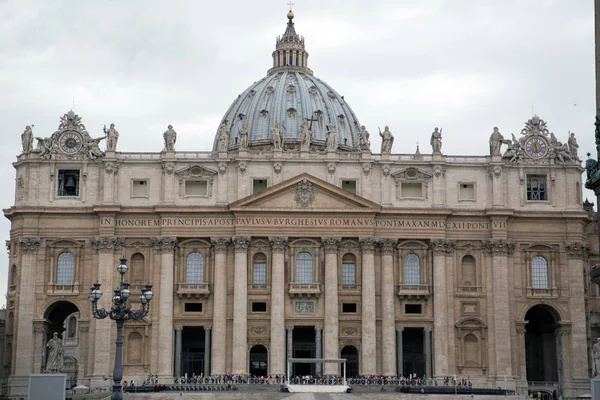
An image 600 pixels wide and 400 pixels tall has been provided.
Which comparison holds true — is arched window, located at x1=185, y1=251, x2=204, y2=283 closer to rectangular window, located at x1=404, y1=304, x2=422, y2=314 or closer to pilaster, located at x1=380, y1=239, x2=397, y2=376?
pilaster, located at x1=380, y1=239, x2=397, y2=376

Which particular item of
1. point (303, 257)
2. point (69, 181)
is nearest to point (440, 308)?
point (303, 257)

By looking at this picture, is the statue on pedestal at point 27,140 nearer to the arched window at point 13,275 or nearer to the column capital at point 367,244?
the arched window at point 13,275

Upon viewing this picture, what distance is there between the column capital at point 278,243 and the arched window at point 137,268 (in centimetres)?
1081

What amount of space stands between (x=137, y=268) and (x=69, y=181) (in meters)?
9.41

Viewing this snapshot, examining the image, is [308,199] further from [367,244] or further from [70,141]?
[70,141]

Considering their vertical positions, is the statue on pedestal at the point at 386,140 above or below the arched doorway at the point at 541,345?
above

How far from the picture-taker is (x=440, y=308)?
84.0 metres

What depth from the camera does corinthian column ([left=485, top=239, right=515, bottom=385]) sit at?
83375 mm

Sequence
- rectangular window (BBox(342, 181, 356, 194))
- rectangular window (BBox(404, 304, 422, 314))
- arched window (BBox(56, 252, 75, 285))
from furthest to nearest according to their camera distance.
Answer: rectangular window (BBox(342, 181, 356, 194)) < arched window (BBox(56, 252, 75, 285)) < rectangular window (BBox(404, 304, 422, 314))

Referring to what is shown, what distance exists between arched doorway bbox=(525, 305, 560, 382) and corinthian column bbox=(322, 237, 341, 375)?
57.4 feet

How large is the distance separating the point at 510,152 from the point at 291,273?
2128 centimetres

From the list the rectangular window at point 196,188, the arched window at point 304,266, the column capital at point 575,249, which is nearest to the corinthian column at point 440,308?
the column capital at point 575,249

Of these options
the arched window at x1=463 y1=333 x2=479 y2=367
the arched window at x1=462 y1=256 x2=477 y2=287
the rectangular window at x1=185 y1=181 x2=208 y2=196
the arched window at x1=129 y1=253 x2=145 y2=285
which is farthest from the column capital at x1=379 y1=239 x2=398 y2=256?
the arched window at x1=129 y1=253 x2=145 y2=285

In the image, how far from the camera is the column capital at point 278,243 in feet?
277
